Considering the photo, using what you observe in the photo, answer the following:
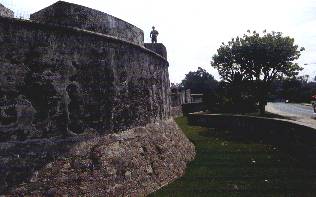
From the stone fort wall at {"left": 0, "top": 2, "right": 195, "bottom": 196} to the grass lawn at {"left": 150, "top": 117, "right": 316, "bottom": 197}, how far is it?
84 cm

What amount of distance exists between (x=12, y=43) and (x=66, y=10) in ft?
5.80

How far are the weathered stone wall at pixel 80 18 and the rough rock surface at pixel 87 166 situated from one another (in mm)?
2695

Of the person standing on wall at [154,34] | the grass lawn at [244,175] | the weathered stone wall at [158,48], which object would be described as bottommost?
the grass lawn at [244,175]

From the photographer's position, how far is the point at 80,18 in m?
7.99

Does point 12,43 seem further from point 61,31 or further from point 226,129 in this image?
point 226,129

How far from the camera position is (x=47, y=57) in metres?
7.02

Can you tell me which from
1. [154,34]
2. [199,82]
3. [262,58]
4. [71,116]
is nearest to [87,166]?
[71,116]

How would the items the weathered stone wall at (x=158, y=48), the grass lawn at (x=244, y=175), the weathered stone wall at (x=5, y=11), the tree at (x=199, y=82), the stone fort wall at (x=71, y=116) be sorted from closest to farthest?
the stone fort wall at (x=71, y=116) → the weathered stone wall at (x=5, y=11) → the grass lawn at (x=244, y=175) → the weathered stone wall at (x=158, y=48) → the tree at (x=199, y=82)

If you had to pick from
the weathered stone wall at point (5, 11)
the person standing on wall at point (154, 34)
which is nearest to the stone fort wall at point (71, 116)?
the weathered stone wall at point (5, 11)

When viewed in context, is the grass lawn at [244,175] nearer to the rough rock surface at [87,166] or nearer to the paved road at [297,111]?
the rough rock surface at [87,166]

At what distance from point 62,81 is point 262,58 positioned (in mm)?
27338

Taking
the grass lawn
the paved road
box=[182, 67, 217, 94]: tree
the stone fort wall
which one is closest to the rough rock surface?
the stone fort wall

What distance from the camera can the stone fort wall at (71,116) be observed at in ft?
21.0

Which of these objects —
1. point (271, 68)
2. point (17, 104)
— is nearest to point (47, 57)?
point (17, 104)
